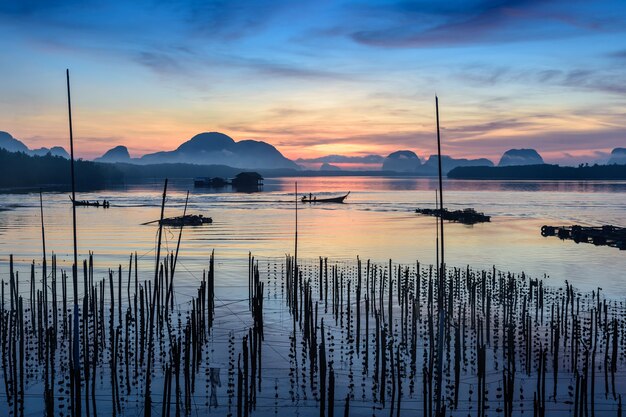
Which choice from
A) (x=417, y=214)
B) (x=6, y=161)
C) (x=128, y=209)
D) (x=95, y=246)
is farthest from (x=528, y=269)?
(x=6, y=161)

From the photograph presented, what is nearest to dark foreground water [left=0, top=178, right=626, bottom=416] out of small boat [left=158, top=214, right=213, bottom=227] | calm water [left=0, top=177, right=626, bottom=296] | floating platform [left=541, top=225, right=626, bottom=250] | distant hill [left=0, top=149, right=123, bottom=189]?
calm water [left=0, top=177, right=626, bottom=296]

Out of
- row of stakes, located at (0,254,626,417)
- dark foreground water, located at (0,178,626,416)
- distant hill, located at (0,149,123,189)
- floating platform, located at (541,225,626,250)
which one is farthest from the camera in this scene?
distant hill, located at (0,149,123,189)

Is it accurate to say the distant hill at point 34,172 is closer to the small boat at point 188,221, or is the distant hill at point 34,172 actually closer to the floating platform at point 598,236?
the small boat at point 188,221

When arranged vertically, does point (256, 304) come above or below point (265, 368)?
above

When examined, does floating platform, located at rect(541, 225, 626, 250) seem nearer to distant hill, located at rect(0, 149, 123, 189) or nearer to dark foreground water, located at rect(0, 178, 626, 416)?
dark foreground water, located at rect(0, 178, 626, 416)

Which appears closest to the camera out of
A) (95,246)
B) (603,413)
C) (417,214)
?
(603,413)

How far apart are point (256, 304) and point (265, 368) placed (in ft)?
7.21

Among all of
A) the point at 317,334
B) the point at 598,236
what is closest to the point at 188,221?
the point at 598,236

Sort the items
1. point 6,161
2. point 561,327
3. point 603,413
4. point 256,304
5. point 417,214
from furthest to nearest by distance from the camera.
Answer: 1. point 6,161
2. point 417,214
3. point 561,327
4. point 256,304
5. point 603,413

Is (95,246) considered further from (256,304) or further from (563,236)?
(563,236)

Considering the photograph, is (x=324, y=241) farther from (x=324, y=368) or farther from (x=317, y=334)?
(x=324, y=368)

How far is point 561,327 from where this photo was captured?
19391 millimetres

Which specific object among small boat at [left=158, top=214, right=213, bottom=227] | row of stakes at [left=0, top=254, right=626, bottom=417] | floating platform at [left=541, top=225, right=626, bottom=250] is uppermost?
small boat at [left=158, top=214, right=213, bottom=227]

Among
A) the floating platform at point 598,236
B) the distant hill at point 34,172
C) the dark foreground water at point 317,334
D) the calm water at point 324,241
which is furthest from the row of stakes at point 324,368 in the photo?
the distant hill at point 34,172
